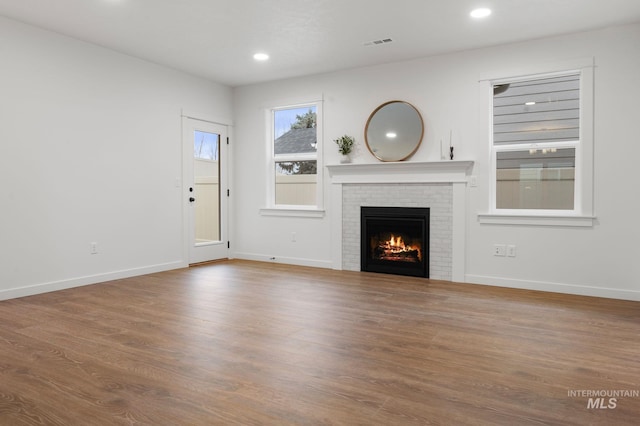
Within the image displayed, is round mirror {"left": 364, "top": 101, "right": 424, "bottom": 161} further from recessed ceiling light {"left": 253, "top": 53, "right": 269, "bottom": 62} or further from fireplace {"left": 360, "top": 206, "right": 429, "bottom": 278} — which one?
recessed ceiling light {"left": 253, "top": 53, "right": 269, "bottom": 62}

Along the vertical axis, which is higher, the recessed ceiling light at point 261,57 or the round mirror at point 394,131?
the recessed ceiling light at point 261,57

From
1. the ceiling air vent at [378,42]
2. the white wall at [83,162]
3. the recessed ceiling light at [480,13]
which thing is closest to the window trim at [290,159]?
the white wall at [83,162]

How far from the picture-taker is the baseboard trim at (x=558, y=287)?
425cm

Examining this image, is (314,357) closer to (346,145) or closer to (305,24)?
(305,24)

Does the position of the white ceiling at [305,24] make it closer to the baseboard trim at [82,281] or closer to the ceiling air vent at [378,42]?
the ceiling air vent at [378,42]

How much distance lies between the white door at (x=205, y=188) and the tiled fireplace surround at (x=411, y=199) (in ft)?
6.03

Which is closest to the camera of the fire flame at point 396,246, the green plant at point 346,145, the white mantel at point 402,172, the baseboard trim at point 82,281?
the baseboard trim at point 82,281

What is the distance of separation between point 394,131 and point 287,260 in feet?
7.87

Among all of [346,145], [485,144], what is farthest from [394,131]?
[485,144]

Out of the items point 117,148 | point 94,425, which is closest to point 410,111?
point 117,148

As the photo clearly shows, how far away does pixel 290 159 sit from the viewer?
6.40m

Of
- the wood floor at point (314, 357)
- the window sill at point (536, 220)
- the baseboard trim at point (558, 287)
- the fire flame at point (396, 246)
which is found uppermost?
the window sill at point (536, 220)

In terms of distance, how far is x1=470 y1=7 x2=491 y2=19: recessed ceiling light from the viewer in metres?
3.89

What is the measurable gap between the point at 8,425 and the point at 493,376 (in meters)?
2.37
